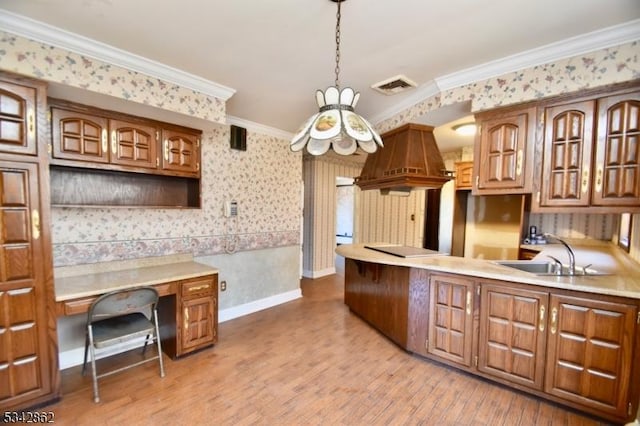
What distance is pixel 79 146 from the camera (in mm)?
2275

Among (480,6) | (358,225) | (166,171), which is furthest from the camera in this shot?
(358,225)

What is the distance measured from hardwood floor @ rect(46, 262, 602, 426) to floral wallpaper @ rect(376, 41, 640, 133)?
2.34 metres

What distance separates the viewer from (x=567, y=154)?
2180 mm

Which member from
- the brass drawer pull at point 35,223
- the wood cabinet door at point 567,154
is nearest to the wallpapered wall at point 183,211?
the brass drawer pull at point 35,223

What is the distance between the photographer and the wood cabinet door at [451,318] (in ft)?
7.84

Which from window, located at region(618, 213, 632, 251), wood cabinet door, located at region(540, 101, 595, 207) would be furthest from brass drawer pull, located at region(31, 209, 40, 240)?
window, located at region(618, 213, 632, 251)

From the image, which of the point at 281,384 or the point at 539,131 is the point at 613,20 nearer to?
the point at 539,131

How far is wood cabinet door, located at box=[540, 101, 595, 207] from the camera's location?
2.09m

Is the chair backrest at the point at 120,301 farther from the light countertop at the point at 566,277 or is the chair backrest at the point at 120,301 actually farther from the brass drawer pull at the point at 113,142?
the light countertop at the point at 566,277

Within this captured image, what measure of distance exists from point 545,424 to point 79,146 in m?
3.98

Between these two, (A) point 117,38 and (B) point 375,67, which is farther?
(B) point 375,67

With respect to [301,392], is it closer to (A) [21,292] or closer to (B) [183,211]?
(A) [21,292]

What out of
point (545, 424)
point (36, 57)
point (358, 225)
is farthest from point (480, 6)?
point (358, 225)

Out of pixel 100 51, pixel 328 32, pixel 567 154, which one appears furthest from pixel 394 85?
pixel 100 51
